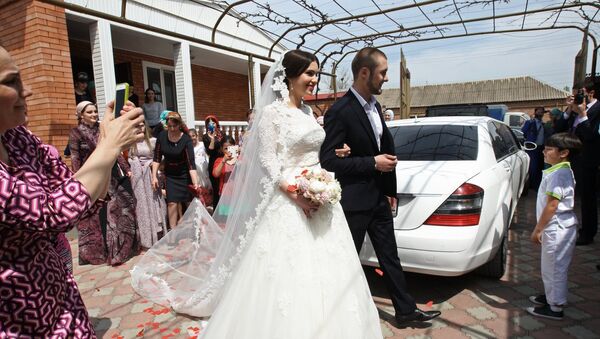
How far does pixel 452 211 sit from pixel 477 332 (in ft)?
3.11

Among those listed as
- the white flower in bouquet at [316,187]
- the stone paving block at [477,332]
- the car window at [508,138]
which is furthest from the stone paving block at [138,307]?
the car window at [508,138]

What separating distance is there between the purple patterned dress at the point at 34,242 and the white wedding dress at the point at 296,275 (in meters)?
1.06

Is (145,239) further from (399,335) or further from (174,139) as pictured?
(399,335)

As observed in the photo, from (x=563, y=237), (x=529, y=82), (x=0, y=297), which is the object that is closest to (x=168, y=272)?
(x=0, y=297)

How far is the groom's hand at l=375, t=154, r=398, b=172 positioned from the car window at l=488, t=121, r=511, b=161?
76.2 inches

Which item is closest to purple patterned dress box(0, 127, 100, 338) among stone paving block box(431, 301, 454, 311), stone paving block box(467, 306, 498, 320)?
stone paving block box(431, 301, 454, 311)

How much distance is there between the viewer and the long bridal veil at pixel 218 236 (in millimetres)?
2473

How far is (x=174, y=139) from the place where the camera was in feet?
16.8

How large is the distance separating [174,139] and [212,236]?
1.95 meters

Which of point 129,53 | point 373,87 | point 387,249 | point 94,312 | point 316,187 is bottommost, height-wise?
point 94,312

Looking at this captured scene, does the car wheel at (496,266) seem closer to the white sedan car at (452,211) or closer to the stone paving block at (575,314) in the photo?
the white sedan car at (452,211)

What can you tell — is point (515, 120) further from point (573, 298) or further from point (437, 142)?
point (573, 298)

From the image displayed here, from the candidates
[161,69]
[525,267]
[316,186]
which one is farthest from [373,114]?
[161,69]

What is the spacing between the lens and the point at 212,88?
1218 cm
